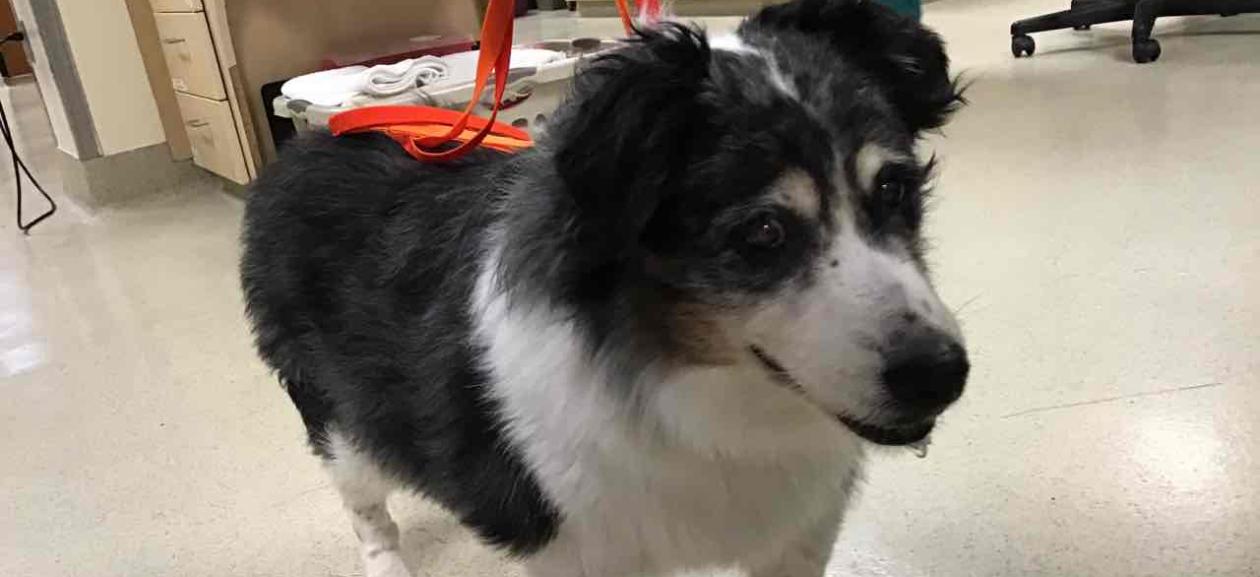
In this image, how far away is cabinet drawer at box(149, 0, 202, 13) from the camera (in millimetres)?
3246

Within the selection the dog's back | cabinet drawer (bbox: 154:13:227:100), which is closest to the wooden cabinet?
cabinet drawer (bbox: 154:13:227:100)

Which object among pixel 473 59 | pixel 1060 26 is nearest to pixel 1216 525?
pixel 473 59

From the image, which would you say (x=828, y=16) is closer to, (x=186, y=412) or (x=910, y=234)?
(x=910, y=234)

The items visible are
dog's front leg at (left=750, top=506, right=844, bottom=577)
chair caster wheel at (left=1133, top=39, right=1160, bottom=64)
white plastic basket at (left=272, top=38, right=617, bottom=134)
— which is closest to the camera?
dog's front leg at (left=750, top=506, right=844, bottom=577)

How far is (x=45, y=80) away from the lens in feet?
12.7

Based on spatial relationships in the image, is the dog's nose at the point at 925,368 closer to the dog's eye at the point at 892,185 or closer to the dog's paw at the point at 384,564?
the dog's eye at the point at 892,185

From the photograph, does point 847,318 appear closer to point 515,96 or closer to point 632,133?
point 632,133

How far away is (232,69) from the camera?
3281 mm

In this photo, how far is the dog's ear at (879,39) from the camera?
3.54ft

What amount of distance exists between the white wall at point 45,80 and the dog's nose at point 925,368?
3.77 meters

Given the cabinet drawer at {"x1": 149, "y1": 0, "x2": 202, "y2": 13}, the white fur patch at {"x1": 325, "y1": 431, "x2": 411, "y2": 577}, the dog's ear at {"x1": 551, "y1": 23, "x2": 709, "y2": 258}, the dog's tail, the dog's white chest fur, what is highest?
the dog's ear at {"x1": 551, "y1": 23, "x2": 709, "y2": 258}

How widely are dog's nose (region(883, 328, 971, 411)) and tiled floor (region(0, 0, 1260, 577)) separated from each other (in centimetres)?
72

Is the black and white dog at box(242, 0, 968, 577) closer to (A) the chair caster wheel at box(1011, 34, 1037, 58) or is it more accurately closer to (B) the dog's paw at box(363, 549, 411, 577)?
(B) the dog's paw at box(363, 549, 411, 577)

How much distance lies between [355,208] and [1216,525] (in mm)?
1333
